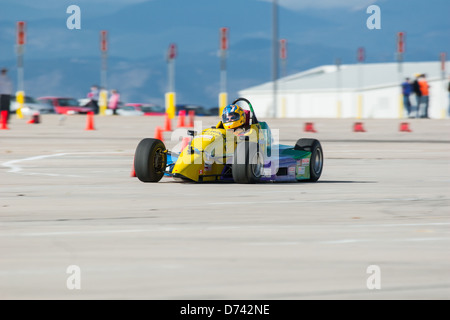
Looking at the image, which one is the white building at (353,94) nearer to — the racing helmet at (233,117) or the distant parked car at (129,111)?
the distant parked car at (129,111)

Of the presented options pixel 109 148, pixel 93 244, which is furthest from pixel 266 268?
pixel 109 148

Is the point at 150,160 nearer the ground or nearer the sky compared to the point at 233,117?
nearer the ground

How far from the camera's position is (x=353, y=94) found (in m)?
68.8

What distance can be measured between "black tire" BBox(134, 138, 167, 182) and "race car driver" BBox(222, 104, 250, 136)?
107cm

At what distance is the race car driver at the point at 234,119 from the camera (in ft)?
50.0

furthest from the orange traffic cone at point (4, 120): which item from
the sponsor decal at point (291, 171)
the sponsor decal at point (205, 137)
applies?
the sponsor decal at point (205, 137)

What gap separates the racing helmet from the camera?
15.2m

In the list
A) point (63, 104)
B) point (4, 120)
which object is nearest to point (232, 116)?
point (4, 120)

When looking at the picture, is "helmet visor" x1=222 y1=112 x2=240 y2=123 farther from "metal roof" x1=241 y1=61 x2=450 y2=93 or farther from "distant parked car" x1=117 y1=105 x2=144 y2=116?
"metal roof" x1=241 y1=61 x2=450 y2=93

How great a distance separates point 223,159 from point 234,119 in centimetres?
81

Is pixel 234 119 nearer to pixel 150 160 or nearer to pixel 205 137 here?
pixel 205 137

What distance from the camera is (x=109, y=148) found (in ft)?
82.4

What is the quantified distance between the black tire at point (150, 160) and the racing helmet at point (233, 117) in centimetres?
106
